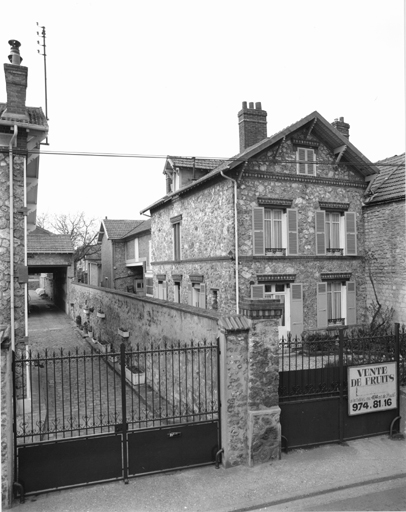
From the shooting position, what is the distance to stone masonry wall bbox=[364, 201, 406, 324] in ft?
46.8

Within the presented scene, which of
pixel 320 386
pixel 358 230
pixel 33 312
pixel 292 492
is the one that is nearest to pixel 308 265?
pixel 358 230

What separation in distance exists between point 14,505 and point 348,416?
19.2ft

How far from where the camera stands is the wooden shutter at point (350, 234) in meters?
15.6

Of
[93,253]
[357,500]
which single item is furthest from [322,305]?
[93,253]

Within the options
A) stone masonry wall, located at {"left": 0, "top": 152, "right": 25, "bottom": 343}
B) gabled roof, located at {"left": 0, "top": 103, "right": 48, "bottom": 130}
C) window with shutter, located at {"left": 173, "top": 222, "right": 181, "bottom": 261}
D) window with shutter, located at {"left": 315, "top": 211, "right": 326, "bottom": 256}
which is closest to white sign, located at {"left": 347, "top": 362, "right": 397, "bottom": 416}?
stone masonry wall, located at {"left": 0, "top": 152, "right": 25, "bottom": 343}

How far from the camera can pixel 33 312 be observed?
98.8 feet

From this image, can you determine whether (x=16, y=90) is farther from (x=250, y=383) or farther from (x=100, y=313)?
(x=100, y=313)

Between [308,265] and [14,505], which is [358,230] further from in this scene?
[14,505]

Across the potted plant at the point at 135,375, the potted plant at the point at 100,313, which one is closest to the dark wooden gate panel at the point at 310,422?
the potted plant at the point at 135,375

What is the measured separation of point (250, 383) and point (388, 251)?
10741mm

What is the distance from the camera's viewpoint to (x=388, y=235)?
48.9ft

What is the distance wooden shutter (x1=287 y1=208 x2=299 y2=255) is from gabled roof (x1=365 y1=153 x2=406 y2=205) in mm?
3551

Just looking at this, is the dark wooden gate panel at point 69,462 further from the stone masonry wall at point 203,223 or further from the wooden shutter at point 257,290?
the stone masonry wall at point 203,223

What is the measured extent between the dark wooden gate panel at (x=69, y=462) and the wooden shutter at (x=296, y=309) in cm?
951
